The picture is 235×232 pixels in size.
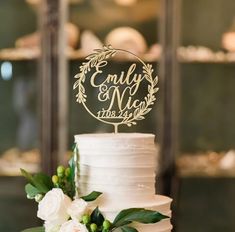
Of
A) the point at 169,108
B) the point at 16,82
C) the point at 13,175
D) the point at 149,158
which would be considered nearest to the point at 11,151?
the point at 13,175

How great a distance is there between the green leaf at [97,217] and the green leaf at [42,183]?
13 cm

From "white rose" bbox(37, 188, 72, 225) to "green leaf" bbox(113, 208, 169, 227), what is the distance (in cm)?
11

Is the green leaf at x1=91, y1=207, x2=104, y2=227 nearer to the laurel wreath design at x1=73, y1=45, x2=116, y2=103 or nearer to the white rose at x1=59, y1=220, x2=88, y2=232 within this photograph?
the white rose at x1=59, y1=220, x2=88, y2=232

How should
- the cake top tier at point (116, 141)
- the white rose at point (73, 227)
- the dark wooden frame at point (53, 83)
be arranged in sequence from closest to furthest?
the white rose at point (73, 227), the cake top tier at point (116, 141), the dark wooden frame at point (53, 83)

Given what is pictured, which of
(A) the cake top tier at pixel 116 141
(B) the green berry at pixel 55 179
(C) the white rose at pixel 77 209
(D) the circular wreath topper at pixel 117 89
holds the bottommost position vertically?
(C) the white rose at pixel 77 209

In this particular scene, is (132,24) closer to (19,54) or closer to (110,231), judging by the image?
(19,54)

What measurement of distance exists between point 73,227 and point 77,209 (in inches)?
1.6

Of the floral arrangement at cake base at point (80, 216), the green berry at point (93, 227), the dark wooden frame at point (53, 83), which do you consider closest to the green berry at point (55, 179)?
the floral arrangement at cake base at point (80, 216)

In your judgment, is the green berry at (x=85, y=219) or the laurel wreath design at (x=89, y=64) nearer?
the green berry at (x=85, y=219)

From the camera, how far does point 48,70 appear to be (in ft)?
9.66

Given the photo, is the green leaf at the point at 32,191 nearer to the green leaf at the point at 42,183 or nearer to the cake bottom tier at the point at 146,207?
the green leaf at the point at 42,183

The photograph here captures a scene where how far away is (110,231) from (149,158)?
208 millimetres

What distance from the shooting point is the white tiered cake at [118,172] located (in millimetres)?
1273

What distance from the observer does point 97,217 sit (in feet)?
4.00
